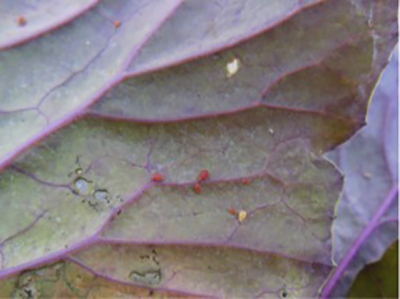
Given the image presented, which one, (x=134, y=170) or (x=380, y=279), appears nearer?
(x=134, y=170)

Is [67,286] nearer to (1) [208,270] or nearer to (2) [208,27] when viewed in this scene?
(1) [208,270]

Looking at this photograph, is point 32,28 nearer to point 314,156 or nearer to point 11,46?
point 11,46

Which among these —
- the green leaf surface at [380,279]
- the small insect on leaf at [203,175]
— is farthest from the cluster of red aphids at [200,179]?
the green leaf surface at [380,279]

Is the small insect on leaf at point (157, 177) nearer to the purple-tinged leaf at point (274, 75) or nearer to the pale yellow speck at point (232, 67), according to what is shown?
the purple-tinged leaf at point (274, 75)

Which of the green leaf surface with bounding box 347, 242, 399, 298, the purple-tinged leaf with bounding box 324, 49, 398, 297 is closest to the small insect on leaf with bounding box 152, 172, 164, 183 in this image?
the purple-tinged leaf with bounding box 324, 49, 398, 297

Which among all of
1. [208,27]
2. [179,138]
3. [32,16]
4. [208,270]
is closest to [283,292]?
[208,270]

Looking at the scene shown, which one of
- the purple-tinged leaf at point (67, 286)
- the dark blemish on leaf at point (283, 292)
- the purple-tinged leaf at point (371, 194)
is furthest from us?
the purple-tinged leaf at point (371, 194)

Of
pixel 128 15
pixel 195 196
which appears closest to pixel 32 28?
pixel 128 15

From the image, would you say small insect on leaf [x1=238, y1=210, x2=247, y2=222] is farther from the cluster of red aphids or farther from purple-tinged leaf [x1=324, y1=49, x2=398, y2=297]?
purple-tinged leaf [x1=324, y1=49, x2=398, y2=297]
